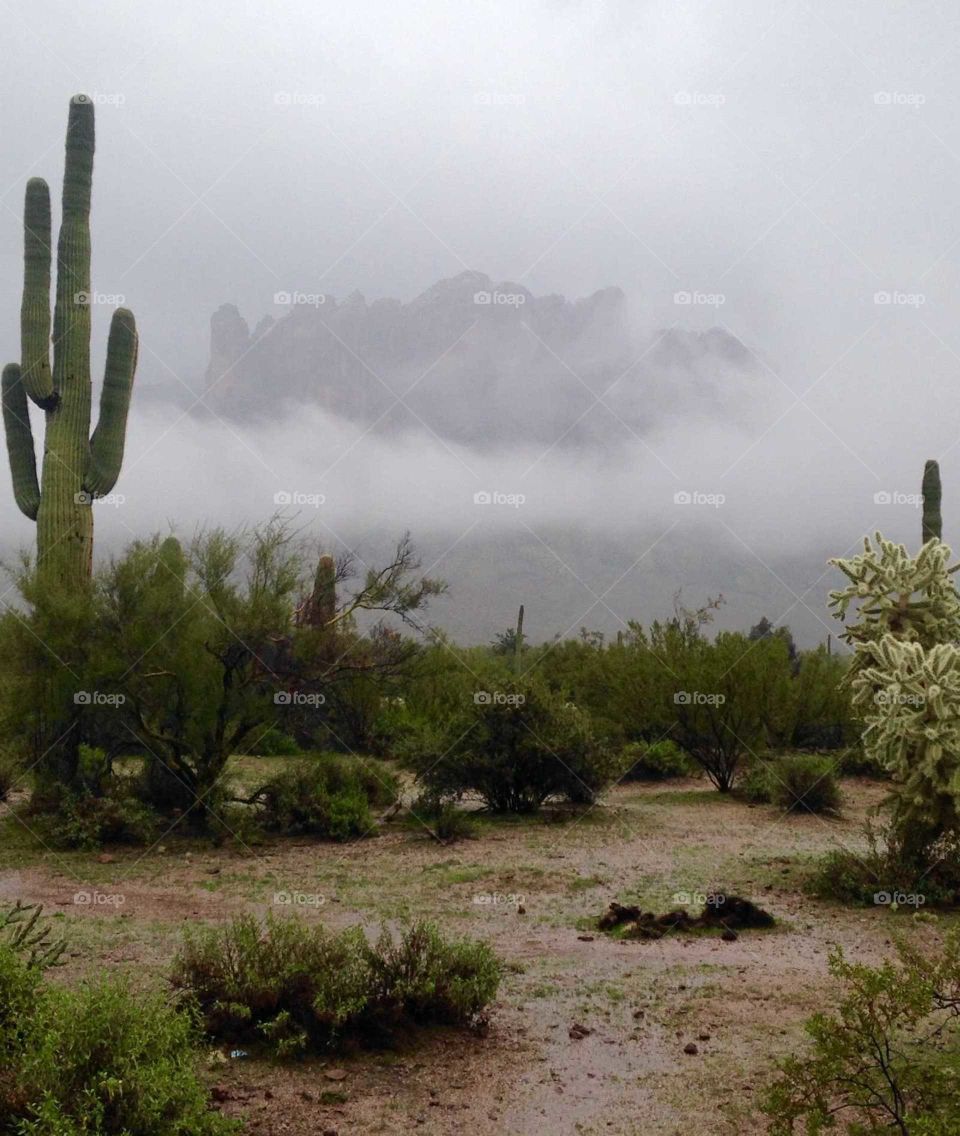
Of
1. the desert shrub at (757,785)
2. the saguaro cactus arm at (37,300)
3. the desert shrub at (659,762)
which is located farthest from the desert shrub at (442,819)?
the saguaro cactus arm at (37,300)

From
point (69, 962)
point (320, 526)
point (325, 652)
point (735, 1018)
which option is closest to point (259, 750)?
point (320, 526)

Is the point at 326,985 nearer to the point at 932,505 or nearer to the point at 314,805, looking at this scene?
the point at 314,805

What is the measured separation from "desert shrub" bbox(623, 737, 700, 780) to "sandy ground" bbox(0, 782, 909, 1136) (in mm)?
6201

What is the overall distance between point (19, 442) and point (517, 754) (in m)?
10.2

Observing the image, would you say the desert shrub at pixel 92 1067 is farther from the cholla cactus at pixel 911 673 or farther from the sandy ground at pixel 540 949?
the cholla cactus at pixel 911 673

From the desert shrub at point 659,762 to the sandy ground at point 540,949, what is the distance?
6201 mm

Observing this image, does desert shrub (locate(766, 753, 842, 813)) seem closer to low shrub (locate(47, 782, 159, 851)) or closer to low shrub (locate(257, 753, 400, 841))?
low shrub (locate(257, 753, 400, 841))

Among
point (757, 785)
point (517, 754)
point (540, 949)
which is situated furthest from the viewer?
point (757, 785)

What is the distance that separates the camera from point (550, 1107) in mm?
5406

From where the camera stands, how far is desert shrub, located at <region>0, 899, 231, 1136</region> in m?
4.14

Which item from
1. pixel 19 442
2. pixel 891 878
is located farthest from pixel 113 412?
pixel 891 878

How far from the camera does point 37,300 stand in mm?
17609

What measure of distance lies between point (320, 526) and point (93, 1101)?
54.7 feet

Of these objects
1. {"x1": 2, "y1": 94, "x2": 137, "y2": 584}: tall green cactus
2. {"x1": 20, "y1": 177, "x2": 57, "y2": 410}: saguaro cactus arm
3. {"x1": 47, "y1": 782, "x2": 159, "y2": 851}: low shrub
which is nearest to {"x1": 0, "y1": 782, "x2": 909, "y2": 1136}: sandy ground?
{"x1": 47, "y1": 782, "x2": 159, "y2": 851}: low shrub
